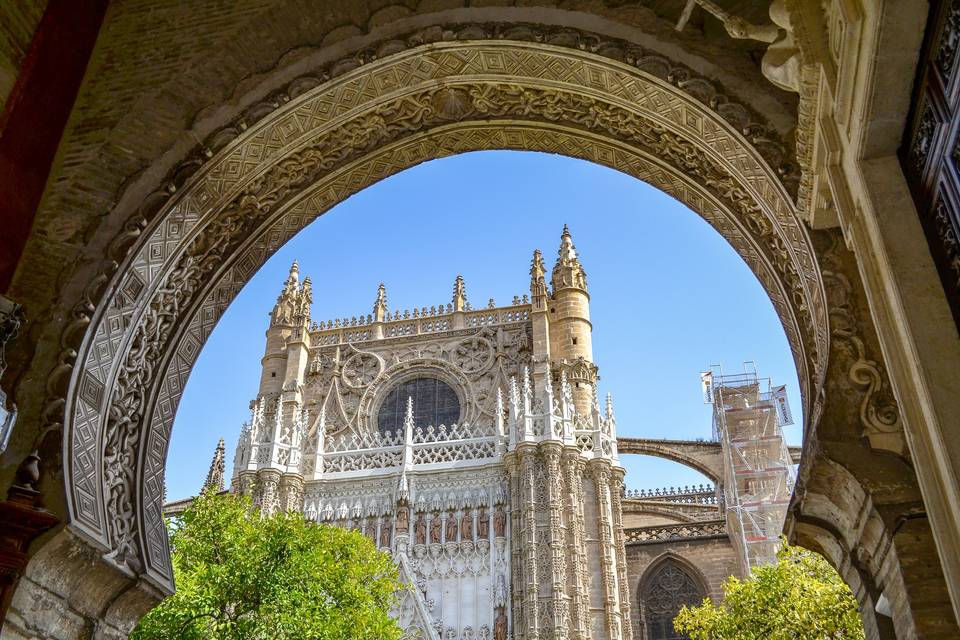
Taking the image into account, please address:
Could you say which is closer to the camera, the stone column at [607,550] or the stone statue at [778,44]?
the stone statue at [778,44]

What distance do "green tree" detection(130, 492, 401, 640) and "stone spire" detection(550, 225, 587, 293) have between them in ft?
47.6

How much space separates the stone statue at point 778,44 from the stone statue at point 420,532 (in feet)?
66.2

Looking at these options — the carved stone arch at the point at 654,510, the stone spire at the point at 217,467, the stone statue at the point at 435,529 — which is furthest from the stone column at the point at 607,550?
the stone spire at the point at 217,467

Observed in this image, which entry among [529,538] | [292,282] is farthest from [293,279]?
[529,538]

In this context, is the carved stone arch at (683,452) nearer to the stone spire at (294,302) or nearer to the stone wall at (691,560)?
the stone wall at (691,560)

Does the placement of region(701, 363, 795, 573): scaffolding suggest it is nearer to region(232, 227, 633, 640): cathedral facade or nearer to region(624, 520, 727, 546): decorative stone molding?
region(624, 520, 727, 546): decorative stone molding

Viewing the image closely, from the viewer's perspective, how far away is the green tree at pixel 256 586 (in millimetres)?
11367

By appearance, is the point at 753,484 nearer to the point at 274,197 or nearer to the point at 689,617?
the point at 689,617

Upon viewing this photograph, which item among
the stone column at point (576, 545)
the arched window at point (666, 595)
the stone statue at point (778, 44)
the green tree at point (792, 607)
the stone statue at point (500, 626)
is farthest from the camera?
the arched window at point (666, 595)

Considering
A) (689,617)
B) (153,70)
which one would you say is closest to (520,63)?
(153,70)

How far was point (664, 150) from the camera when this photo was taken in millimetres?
6500

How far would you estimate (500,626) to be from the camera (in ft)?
69.1

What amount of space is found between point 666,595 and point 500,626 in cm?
984

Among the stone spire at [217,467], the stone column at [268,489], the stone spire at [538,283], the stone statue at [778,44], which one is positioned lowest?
the stone statue at [778,44]
